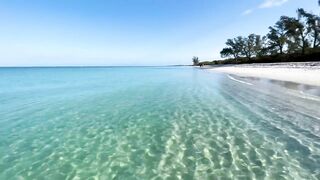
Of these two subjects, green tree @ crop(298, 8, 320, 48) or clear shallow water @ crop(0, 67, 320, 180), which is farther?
green tree @ crop(298, 8, 320, 48)

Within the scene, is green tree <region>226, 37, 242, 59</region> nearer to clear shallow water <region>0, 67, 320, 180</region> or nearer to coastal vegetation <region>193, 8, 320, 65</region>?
coastal vegetation <region>193, 8, 320, 65</region>

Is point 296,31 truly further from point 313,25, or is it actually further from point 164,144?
point 164,144

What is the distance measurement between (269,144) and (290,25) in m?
65.5

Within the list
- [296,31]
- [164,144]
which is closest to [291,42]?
[296,31]

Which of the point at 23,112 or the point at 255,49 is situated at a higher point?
the point at 255,49

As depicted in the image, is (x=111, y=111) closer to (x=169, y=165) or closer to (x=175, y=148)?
(x=175, y=148)

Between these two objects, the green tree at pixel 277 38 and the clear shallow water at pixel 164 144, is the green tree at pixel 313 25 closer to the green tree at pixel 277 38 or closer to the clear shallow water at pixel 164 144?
the green tree at pixel 277 38

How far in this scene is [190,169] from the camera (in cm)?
579

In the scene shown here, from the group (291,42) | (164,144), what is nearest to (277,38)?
(291,42)

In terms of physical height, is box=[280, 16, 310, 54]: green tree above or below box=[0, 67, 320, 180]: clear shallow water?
above

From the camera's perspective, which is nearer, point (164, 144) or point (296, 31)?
point (164, 144)

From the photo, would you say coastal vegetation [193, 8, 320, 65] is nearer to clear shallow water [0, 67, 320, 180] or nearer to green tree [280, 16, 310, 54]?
green tree [280, 16, 310, 54]

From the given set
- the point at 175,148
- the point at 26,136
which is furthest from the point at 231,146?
the point at 26,136

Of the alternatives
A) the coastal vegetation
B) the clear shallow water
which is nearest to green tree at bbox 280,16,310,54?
the coastal vegetation
